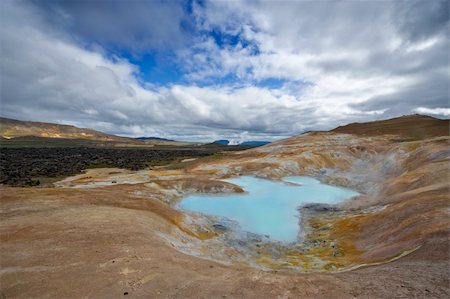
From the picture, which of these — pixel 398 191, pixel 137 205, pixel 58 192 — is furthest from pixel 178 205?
pixel 398 191

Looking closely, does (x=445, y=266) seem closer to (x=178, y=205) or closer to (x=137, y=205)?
(x=137, y=205)

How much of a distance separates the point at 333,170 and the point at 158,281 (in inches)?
2257

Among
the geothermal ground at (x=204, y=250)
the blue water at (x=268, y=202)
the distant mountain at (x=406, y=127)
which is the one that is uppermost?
the distant mountain at (x=406, y=127)

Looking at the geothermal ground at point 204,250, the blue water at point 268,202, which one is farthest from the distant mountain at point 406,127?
the geothermal ground at point 204,250

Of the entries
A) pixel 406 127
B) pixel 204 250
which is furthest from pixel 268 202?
pixel 406 127

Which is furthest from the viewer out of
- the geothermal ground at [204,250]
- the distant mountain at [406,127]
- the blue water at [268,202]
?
the distant mountain at [406,127]

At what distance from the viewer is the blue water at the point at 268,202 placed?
28670 millimetres

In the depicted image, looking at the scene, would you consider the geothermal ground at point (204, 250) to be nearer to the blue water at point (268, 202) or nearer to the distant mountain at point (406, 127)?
the blue water at point (268, 202)

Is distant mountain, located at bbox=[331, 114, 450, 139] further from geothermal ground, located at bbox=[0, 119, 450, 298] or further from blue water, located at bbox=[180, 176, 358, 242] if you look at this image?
geothermal ground, located at bbox=[0, 119, 450, 298]

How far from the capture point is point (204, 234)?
24.2 meters

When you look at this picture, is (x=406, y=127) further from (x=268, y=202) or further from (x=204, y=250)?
(x=204, y=250)

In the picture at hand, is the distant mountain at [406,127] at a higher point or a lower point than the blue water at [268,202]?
higher

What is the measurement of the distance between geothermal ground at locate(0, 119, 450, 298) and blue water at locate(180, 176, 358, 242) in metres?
2.12

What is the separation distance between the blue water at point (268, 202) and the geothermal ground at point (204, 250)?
2118 millimetres
